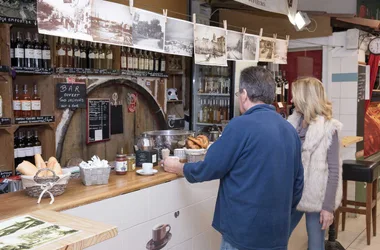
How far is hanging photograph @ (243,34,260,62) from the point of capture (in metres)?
3.88

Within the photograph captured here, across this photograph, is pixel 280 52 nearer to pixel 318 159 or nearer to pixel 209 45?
pixel 209 45

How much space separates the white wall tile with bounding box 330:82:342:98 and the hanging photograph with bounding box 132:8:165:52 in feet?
11.7

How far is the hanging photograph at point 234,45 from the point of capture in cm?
370

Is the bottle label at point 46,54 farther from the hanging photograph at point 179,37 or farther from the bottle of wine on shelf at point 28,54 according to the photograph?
the hanging photograph at point 179,37

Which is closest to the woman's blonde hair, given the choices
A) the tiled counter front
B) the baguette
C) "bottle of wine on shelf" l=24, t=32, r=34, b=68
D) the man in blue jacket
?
the man in blue jacket

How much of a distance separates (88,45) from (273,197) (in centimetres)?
282

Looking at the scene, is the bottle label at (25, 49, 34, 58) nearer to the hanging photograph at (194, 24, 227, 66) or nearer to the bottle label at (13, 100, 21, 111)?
the bottle label at (13, 100, 21, 111)

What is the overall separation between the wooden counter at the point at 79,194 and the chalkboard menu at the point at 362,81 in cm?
398

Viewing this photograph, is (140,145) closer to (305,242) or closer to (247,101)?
(247,101)

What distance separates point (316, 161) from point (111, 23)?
160 cm

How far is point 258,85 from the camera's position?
196 centimetres

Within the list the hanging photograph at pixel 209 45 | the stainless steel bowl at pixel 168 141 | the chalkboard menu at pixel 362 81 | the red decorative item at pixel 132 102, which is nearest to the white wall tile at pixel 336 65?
→ the chalkboard menu at pixel 362 81

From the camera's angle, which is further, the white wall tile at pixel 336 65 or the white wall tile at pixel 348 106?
A: the white wall tile at pixel 336 65

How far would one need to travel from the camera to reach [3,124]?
3.18 metres
